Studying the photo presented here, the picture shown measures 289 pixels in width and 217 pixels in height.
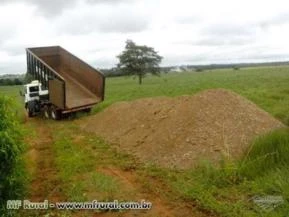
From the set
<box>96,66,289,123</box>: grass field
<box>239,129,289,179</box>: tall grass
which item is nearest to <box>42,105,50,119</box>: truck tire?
<box>96,66,289,123</box>: grass field

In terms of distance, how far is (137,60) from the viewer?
182 feet

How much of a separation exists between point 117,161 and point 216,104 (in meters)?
3.49

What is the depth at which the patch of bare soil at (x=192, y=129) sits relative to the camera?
10.4 meters

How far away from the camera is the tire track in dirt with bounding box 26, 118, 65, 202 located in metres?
8.19

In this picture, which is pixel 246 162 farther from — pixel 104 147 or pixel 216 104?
pixel 104 147

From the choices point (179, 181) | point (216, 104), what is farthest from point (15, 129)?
point (216, 104)

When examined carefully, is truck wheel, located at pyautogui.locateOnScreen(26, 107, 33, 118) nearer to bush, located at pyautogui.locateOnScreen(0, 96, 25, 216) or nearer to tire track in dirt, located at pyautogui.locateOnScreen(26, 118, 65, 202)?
tire track in dirt, located at pyautogui.locateOnScreen(26, 118, 65, 202)

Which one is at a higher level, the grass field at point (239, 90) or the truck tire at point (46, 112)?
the grass field at point (239, 90)

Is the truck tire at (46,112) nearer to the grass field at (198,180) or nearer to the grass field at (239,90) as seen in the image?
the grass field at (239,90)

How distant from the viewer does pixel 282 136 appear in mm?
9461

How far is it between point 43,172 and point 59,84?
379 inches

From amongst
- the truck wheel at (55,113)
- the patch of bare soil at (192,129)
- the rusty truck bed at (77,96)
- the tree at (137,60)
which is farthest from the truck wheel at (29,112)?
the tree at (137,60)

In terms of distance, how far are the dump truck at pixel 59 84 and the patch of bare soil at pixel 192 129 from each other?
209 inches

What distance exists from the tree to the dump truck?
32.0m
